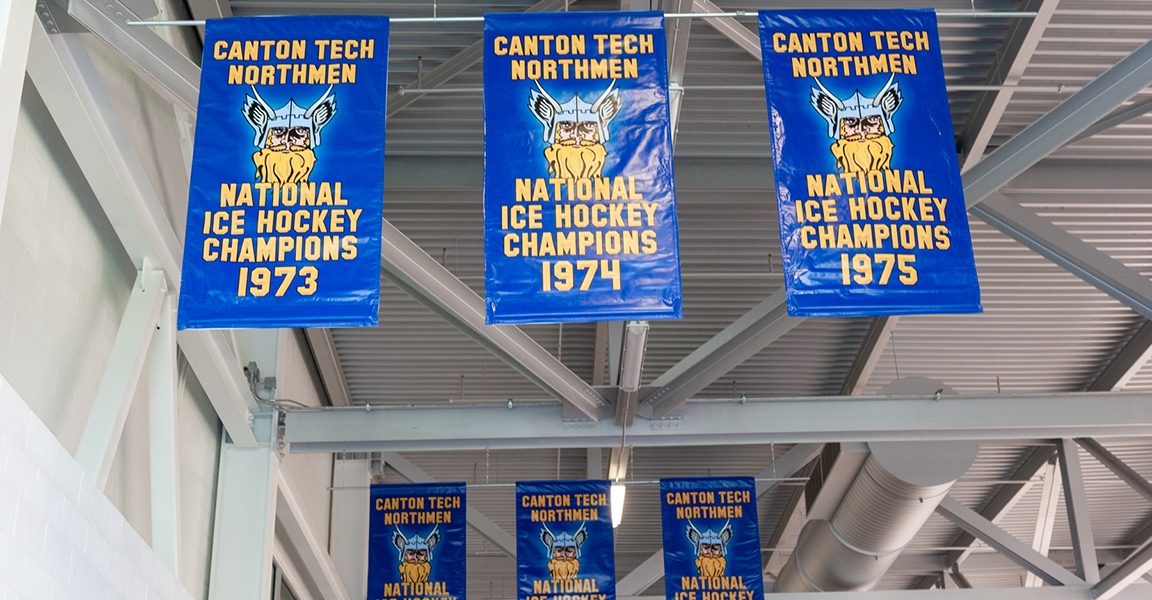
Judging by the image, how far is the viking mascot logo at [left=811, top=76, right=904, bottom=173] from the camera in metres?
6.98

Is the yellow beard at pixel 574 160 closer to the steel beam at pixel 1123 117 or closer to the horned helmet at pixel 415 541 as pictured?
the steel beam at pixel 1123 117

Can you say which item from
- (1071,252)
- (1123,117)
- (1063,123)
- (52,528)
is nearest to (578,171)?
(52,528)

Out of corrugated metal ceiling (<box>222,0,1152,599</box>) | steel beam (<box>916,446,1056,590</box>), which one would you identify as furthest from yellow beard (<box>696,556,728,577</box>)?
steel beam (<box>916,446,1056,590</box>)

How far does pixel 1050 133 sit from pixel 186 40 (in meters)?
7.80

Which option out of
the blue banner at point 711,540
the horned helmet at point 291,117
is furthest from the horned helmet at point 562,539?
the horned helmet at point 291,117

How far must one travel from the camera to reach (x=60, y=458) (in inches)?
229

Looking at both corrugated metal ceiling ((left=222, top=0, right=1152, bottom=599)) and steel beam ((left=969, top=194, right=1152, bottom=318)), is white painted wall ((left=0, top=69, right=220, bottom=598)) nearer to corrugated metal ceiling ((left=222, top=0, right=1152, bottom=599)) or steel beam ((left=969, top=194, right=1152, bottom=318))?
corrugated metal ceiling ((left=222, top=0, right=1152, bottom=599))

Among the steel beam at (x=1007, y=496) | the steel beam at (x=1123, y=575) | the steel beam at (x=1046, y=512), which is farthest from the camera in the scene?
the steel beam at (x=1007, y=496)

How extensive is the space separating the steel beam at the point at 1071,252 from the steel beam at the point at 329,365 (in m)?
8.61

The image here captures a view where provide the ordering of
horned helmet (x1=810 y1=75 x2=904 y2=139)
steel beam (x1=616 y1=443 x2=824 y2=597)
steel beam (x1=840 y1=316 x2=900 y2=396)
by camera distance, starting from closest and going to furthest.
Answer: horned helmet (x1=810 y1=75 x2=904 y2=139)
steel beam (x1=840 y1=316 x2=900 y2=396)
steel beam (x1=616 y1=443 x2=824 y2=597)

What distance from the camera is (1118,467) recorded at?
723 inches

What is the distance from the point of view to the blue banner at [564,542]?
12625 millimetres

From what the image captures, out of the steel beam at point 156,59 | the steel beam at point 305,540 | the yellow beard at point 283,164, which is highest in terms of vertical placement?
the steel beam at point 156,59

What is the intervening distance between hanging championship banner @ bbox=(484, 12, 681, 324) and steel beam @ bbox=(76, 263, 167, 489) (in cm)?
293
